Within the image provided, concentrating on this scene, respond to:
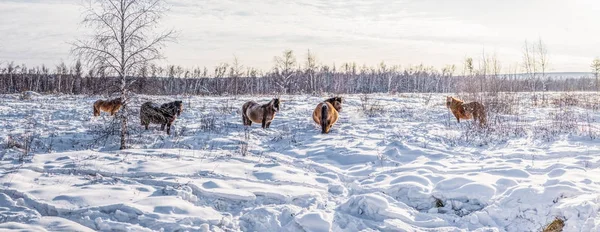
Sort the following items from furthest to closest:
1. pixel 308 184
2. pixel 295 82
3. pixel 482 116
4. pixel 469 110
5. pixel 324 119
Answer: pixel 295 82 < pixel 469 110 < pixel 482 116 < pixel 324 119 < pixel 308 184

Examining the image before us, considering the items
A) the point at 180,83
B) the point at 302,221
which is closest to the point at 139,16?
the point at 302,221

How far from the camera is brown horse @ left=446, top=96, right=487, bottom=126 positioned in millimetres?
14608

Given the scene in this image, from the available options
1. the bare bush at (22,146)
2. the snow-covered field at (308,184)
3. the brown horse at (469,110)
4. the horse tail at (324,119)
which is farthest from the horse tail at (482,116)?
the bare bush at (22,146)

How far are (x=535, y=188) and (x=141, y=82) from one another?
8.62 metres

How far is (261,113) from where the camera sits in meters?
14.6

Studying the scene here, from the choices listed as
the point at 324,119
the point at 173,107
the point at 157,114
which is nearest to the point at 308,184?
the point at 157,114

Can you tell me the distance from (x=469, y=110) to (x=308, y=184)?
1054 centimetres

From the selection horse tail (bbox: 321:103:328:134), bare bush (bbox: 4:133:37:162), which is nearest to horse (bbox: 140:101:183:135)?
bare bush (bbox: 4:133:37:162)

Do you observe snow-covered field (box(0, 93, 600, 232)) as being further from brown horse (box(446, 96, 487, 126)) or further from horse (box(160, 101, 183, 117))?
brown horse (box(446, 96, 487, 126))

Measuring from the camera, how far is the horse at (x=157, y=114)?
1095cm

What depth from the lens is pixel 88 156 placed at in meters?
8.23

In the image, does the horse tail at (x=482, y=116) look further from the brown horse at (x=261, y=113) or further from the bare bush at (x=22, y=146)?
the bare bush at (x=22, y=146)

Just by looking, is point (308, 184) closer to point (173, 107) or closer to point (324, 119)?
point (324, 119)

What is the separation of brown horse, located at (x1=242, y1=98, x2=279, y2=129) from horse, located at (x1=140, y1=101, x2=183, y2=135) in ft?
8.01
